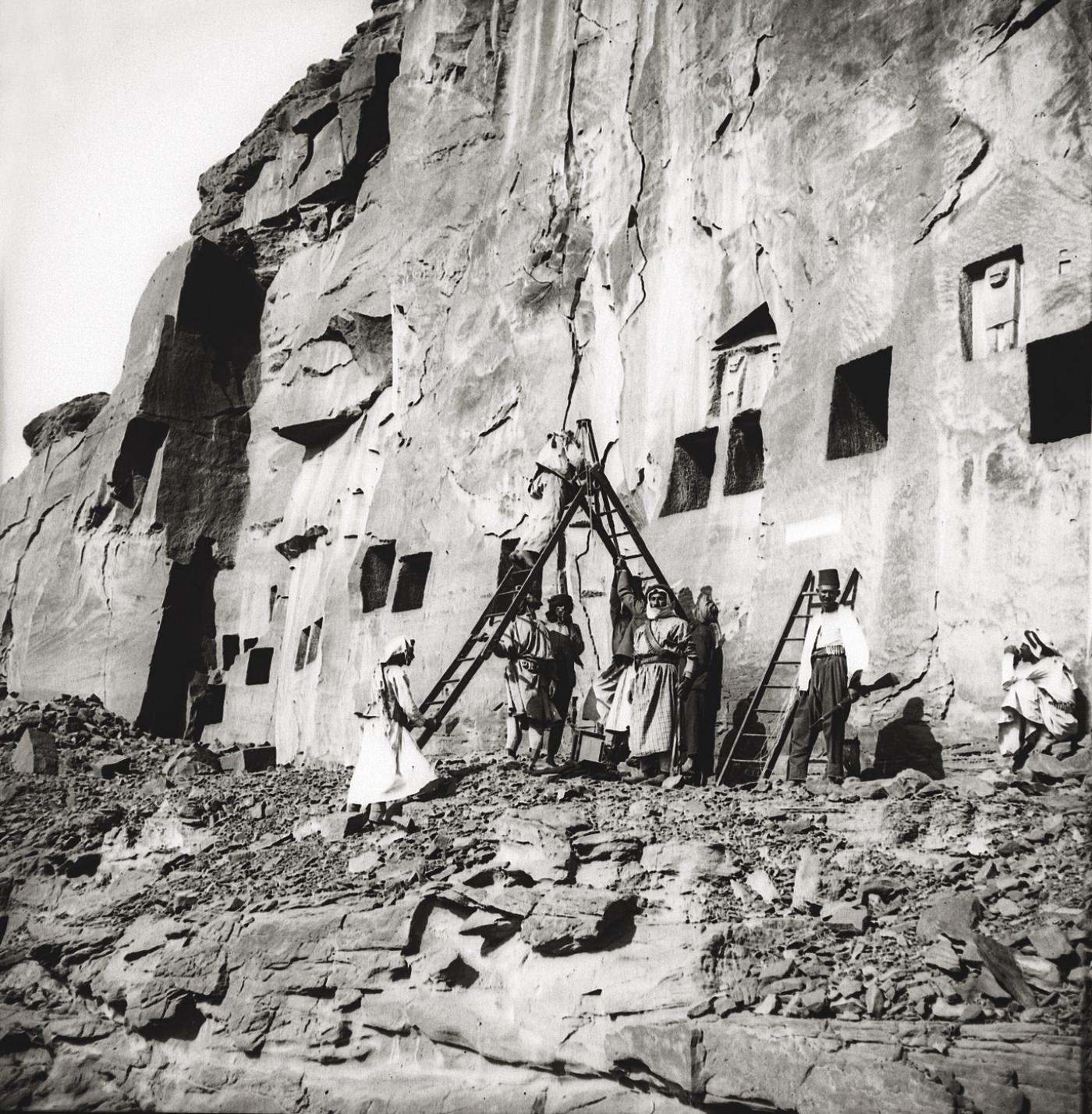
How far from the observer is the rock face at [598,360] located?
1077 cm

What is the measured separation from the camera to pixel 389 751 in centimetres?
1083

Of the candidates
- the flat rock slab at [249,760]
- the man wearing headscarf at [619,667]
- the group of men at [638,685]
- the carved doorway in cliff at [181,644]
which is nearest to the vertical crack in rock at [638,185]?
the man wearing headscarf at [619,667]

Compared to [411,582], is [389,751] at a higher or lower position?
lower

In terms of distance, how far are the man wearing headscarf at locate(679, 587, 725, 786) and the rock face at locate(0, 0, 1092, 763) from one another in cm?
125

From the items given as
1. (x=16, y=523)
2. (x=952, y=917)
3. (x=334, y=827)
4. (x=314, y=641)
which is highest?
(x=16, y=523)

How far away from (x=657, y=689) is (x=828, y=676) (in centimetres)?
155

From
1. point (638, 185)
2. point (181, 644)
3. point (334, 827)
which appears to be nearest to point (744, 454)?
point (638, 185)

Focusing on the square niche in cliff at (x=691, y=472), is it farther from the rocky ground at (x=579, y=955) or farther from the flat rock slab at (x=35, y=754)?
the flat rock slab at (x=35, y=754)

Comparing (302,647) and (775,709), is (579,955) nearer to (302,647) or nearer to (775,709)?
(775,709)

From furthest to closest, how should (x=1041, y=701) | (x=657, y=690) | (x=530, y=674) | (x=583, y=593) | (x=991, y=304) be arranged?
(x=583, y=593) < (x=530, y=674) < (x=991, y=304) < (x=657, y=690) < (x=1041, y=701)

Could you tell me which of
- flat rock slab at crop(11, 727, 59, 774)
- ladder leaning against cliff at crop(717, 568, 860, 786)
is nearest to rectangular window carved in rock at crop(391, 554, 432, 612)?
flat rock slab at crop(11, 727, 59, 774)

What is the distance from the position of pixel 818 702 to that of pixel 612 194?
8.61 metres

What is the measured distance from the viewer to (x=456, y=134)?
1973 cm

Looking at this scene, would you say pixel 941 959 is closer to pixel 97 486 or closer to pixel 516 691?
pixel 516 691
